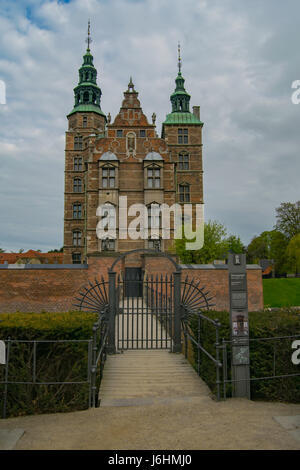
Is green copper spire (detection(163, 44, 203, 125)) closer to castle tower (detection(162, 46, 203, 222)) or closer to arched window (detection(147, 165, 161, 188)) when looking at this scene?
castle tower (detection(162, 46, 203, 222))

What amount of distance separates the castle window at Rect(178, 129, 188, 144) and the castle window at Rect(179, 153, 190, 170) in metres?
1.57

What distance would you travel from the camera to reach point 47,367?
6941mm

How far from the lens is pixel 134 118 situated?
31000 millimetres

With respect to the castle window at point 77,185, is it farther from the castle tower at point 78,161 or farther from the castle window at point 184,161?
the castle window at point 184,161

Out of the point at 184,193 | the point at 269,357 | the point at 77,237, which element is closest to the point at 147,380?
the point at 269,357

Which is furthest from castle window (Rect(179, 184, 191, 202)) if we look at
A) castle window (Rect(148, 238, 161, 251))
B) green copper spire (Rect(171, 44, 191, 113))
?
green copper spire (Rect(171, 44, 191, 113))

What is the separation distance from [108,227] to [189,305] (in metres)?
18.5

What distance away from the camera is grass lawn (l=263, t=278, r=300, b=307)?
29.3 m

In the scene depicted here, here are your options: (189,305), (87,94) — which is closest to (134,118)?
(87,94)

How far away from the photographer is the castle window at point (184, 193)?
36.7 m

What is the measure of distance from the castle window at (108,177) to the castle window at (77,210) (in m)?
9.81

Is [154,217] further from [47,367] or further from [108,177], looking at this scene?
[47,367]

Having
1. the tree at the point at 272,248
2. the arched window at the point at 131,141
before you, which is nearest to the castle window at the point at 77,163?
the arched window at the point at 131,141
